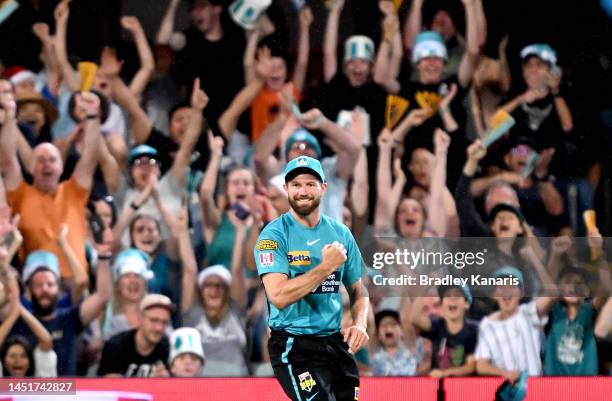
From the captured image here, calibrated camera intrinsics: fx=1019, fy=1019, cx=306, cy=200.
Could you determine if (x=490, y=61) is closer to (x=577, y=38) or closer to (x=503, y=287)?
(x=577, y=38)

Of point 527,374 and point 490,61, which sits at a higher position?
point 490,61

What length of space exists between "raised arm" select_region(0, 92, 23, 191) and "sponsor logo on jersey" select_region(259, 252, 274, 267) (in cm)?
329

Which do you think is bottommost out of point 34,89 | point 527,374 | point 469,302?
point 527,374

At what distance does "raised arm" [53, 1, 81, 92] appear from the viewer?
6.26 meters

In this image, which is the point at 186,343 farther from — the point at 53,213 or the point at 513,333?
the point at 513,333

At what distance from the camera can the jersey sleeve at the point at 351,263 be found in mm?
3487

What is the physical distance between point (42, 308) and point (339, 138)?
2.07 metres

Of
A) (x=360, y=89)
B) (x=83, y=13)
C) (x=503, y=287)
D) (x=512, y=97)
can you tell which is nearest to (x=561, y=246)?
(x=503, y=287)

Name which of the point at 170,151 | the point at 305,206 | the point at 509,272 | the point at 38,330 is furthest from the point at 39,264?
the point at 305,206

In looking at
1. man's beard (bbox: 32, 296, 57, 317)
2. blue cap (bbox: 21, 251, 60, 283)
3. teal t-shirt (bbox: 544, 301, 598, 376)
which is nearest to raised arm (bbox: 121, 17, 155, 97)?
blue cap (bbox: 21, 251, 60, 283)

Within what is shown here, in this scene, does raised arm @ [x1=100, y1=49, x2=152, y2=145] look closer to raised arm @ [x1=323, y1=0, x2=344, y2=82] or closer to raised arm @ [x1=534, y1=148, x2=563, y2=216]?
raised arm @ [x1=323, y1=0, x2=344, y2=82]

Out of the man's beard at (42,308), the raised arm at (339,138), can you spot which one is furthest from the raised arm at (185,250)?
the raised arm at (339,138)

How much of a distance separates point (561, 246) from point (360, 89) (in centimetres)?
157

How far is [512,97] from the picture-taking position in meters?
6.33
